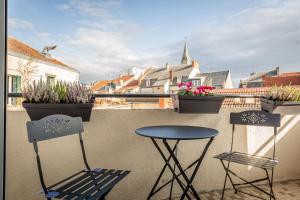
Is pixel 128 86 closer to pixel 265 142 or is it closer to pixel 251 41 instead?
pixel 265 142

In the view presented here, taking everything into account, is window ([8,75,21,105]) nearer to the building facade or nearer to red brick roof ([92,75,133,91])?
the building facade

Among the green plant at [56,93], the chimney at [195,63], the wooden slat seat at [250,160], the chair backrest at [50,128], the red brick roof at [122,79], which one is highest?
the chimney at [195,63]

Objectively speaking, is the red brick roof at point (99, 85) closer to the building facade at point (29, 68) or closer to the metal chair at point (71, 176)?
the building facade at point (29, 68)

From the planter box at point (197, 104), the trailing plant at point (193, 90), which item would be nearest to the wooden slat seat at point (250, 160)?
the planter box at point (197, 104)

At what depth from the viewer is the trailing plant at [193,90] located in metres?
2.31

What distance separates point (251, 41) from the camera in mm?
5348

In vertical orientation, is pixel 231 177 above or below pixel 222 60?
below

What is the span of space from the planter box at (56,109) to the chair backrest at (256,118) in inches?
55.5

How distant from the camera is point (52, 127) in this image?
167 cm

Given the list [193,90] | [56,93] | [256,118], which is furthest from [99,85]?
[256,118]

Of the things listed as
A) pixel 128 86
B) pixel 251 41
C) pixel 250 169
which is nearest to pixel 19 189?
pixel 128 86

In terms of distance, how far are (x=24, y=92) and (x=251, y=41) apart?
487 cm

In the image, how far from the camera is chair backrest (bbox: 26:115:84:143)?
151 centimetres

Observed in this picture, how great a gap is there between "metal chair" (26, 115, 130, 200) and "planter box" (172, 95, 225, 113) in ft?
2.87
